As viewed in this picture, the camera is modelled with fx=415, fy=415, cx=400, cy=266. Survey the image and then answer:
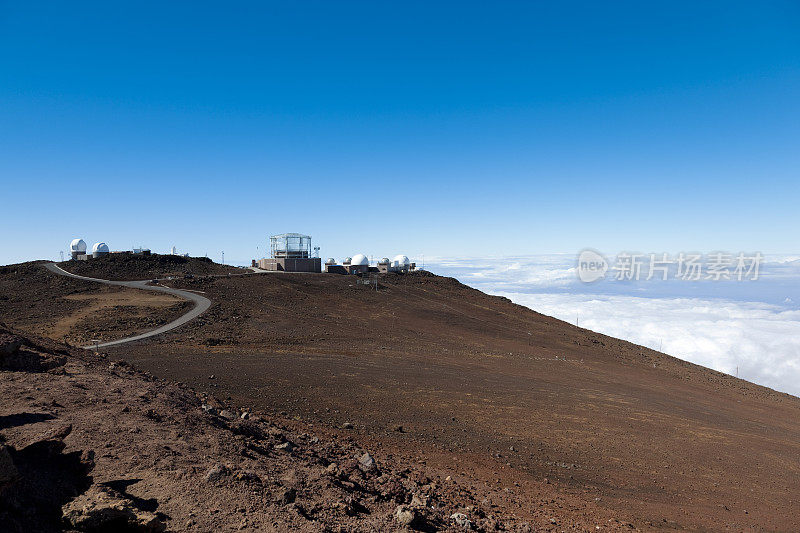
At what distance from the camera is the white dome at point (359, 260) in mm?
60562

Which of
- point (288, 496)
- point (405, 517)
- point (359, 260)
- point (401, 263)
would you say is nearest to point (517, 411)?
point (405, 517)

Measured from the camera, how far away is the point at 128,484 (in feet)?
15.3

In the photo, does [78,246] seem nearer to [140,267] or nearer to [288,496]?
[140,267]

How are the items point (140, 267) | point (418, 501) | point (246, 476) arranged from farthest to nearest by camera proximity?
1. point (140, 267)
2. point (418, 501)
3. point (246, 476)

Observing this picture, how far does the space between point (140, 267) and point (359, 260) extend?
90.7 feet

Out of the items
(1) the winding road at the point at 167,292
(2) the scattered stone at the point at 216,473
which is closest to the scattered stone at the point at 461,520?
(2) the scattered stone at the point at 216,473

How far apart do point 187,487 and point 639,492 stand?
30.8 ft

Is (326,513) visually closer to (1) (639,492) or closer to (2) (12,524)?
(2) (12,524)

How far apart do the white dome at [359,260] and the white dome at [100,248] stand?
109ft

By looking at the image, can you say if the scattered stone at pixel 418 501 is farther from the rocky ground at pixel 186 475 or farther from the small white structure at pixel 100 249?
the small white structure at pixel 100 249

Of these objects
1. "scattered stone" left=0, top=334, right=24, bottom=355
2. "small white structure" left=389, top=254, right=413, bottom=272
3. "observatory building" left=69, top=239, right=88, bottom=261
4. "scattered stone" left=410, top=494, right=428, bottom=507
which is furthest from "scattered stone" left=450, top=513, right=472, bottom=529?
"observatory building" left=69, top=239, right=88, bottom=261

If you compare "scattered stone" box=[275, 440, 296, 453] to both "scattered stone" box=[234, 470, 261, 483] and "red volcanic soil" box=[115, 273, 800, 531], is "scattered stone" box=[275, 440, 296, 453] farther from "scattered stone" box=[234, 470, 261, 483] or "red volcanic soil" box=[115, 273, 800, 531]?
"red volcanic soil" box=[115, 273, 800, 531]

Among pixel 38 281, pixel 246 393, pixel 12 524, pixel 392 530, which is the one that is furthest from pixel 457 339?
pixel 38 281

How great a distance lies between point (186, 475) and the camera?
4949mm
